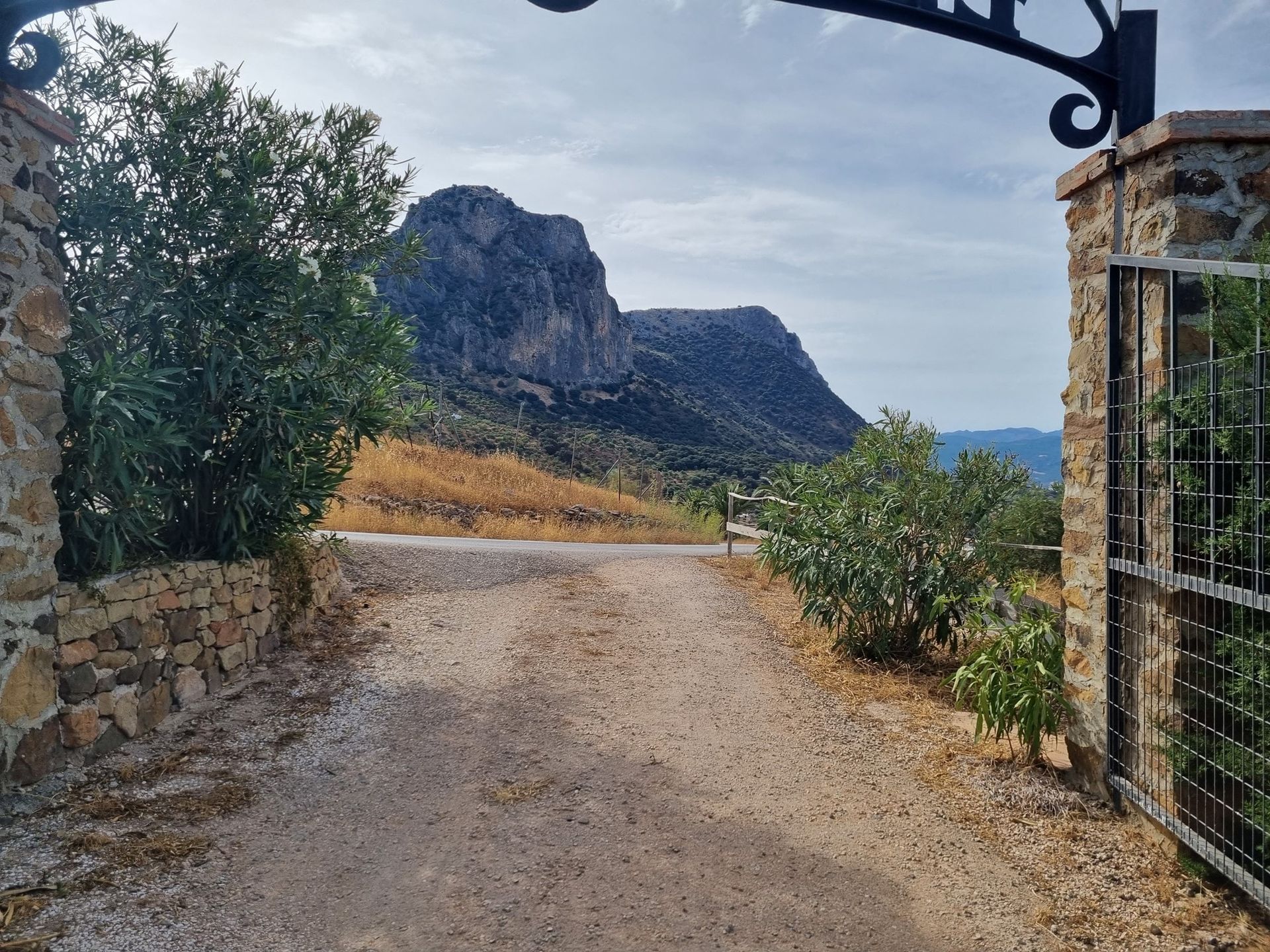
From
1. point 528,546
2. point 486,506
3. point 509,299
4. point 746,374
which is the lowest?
point 528,546

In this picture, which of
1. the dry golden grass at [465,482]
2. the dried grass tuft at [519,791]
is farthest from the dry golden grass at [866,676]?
the dry golden grass at [465,482]

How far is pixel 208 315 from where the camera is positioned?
16.5 ft

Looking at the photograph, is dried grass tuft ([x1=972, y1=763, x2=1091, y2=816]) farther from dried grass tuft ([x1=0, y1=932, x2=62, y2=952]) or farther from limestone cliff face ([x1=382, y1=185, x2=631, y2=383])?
limestone cliff face ([x1=382, y1=185, x2=631, y2=383])

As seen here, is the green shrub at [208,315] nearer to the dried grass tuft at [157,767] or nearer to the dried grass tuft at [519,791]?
the dried grass tuft at [157,767]

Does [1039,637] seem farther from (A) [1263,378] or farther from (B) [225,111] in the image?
(B) [225,111]

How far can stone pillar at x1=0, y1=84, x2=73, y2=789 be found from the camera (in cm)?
371

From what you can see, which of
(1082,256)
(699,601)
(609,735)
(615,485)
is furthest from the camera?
(615,485)

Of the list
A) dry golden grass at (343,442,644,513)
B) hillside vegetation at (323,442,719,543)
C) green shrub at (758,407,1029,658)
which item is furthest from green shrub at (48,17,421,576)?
dry golden grass at (343,442,644,513)

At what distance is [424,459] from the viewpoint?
16.9m

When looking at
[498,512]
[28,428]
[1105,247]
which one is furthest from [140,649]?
[498,512]

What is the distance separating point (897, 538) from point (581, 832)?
365 cm

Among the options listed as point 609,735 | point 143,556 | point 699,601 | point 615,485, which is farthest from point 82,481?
point 615,485

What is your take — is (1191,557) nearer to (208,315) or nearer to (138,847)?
(138,847)

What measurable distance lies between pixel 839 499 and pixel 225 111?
5.39 metres
